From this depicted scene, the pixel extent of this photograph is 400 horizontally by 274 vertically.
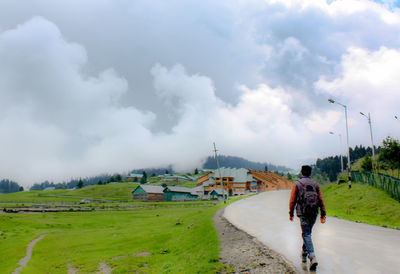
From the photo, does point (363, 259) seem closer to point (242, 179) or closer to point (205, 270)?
point (205, 270)

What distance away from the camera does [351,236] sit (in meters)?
13.0

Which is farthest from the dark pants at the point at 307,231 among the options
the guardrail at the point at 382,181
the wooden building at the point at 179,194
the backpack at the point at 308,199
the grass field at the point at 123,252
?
the wooden building at the point at 179,194

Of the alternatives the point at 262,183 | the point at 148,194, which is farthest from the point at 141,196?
the point at 262,183

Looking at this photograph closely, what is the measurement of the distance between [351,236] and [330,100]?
29782 mm

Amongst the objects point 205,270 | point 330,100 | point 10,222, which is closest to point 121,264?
point 205,270

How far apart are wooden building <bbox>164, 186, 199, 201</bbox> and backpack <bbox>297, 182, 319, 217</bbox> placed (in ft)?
422

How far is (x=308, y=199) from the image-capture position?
827 centimetres

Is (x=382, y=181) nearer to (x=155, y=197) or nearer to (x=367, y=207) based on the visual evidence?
(x=367, y=207)

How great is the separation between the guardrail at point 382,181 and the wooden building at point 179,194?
102 meters

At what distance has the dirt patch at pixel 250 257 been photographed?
901cm

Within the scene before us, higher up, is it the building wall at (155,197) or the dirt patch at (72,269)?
the dirt patch at (72,269)

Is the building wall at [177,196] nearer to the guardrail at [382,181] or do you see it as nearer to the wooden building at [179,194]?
the wooden building at [179,194]

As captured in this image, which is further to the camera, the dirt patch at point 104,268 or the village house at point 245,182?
the village house at point 245,182

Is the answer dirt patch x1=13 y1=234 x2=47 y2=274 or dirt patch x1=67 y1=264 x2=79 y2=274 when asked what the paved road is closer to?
dirt patch x1=67 y1=264 x2=79 y2=274
